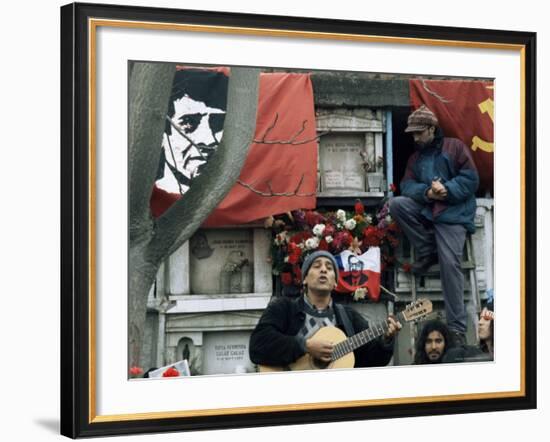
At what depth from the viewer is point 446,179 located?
9.08 metres

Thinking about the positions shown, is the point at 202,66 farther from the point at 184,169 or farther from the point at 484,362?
the point at 484,362

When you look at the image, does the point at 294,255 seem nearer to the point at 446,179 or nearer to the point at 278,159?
the point at 278,159

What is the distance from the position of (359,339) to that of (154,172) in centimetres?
172

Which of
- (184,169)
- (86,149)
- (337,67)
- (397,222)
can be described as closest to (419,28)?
(337,67)

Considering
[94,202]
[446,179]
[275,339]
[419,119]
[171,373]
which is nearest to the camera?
[94,202]

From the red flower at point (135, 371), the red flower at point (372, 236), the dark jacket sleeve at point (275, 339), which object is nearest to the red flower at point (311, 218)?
the red flower at point (372, 236)

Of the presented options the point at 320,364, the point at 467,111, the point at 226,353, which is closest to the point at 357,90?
the point at 467,111

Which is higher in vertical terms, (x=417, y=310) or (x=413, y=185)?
(x=413, y=185)

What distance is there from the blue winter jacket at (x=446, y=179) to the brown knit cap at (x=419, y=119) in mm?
129

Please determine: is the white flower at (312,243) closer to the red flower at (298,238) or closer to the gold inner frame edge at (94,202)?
the red flower at (298,238)

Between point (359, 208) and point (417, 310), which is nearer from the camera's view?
point (359, 208)

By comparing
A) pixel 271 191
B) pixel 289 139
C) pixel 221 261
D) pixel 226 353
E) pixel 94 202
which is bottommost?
pixel 226 353

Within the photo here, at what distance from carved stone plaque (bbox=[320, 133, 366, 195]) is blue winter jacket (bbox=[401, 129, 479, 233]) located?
0.34m

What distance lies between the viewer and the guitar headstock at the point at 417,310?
8.91 metres
